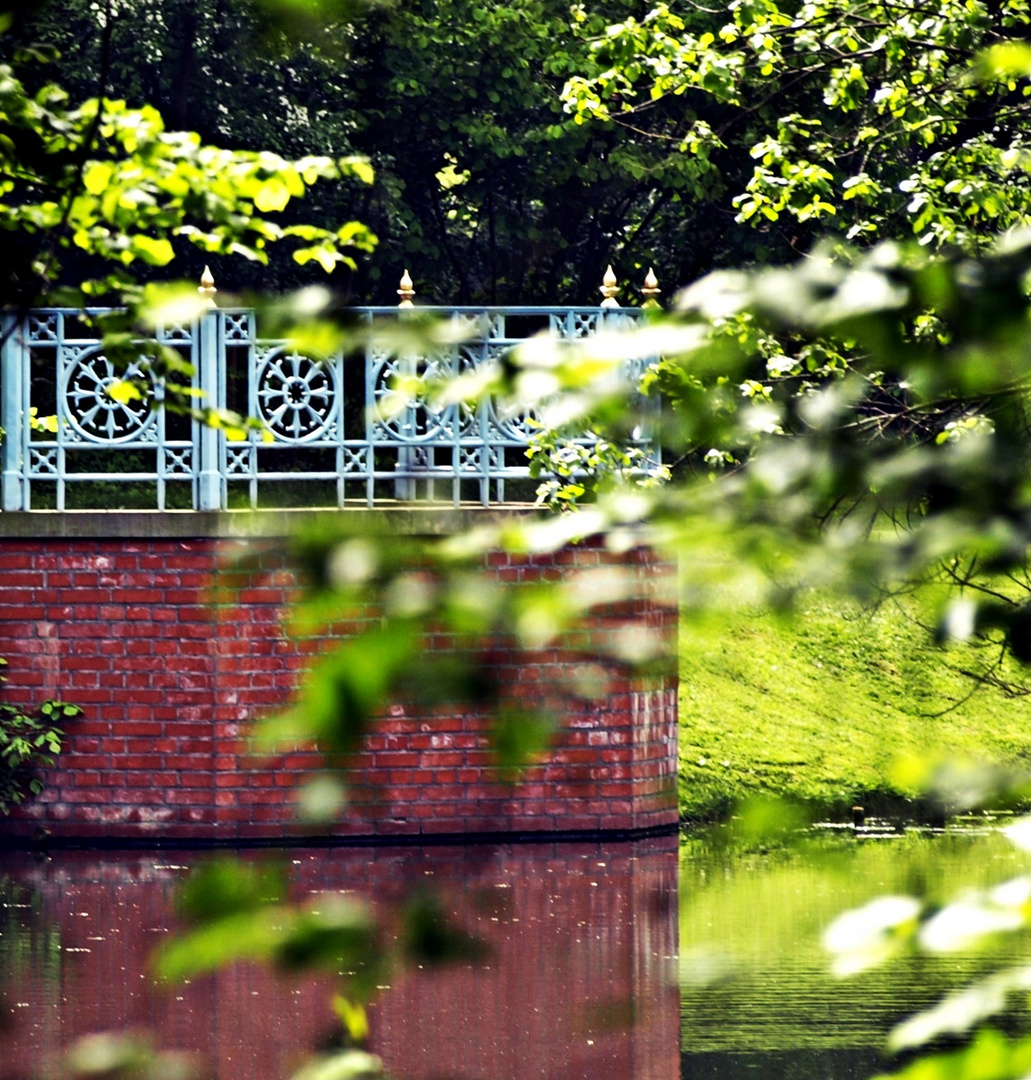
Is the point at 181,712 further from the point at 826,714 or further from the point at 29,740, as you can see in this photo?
the point at 826,714

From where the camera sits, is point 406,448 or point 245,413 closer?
point 406,448

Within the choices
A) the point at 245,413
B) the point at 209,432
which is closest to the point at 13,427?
the point at 209,432

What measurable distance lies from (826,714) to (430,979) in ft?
22.8

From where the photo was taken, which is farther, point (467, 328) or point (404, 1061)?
point (404, 1061)

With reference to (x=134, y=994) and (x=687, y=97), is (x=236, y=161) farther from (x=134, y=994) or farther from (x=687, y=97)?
(x=687, y=97)

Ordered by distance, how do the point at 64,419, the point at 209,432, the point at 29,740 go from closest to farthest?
the point at 29,740, the point at 64,419, the point at 209,432

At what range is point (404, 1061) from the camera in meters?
6.75

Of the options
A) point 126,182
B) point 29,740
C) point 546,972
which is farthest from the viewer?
point 29,740

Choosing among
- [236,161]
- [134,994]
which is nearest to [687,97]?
[134,994]

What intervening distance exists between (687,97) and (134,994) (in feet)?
59.5

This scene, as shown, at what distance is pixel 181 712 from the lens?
11148 mm

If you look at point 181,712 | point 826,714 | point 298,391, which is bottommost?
point 826,714

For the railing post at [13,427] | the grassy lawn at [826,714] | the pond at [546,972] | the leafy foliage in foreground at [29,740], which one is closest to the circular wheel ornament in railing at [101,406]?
the railing post at [13,427]

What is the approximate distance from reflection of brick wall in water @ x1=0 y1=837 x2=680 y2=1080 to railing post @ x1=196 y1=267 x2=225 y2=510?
2.09 m
